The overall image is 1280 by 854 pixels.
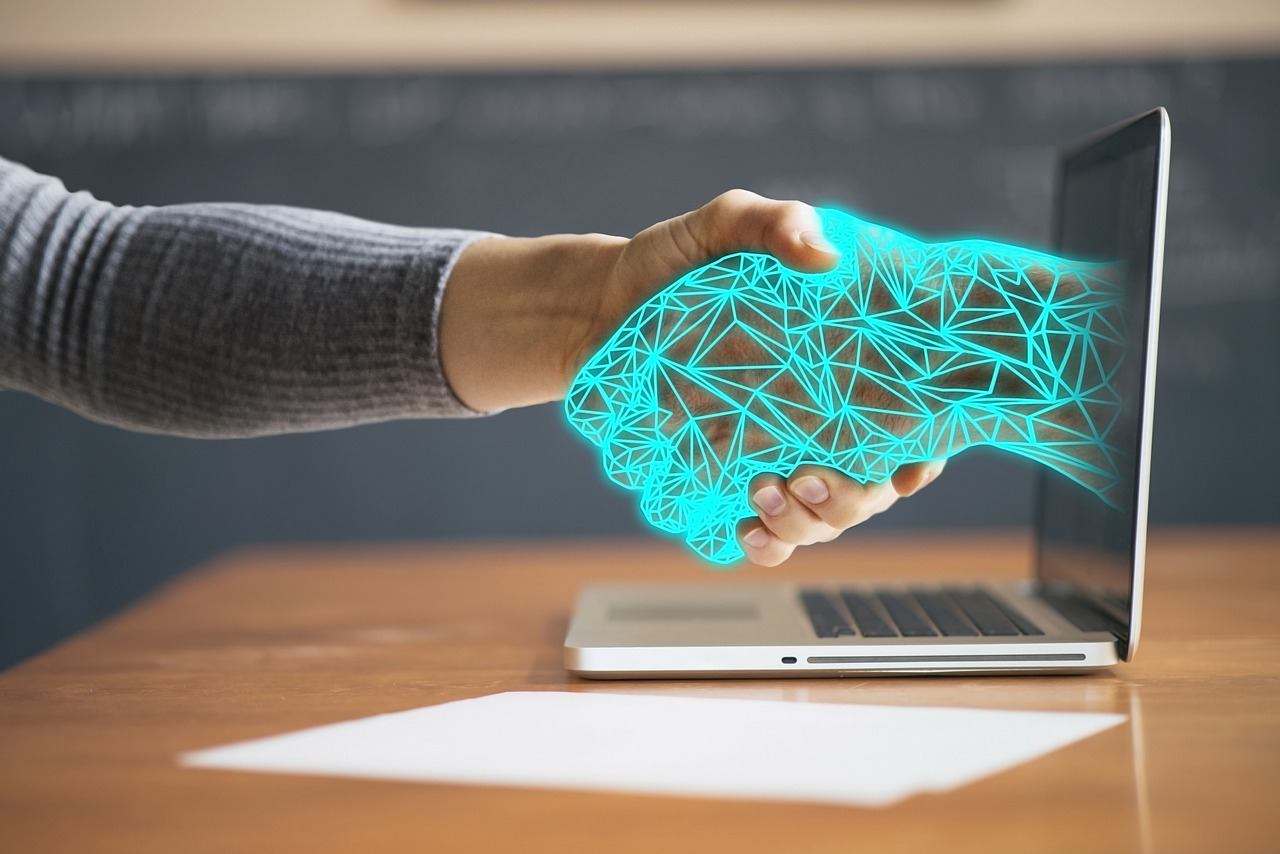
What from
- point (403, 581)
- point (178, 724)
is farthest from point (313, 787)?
point (403, 581)

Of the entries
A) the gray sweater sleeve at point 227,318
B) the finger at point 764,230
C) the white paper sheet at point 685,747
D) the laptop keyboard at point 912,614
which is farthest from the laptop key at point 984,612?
the gray sweater sleeve at point 227,318

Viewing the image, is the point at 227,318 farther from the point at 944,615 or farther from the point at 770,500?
the point at 944,615

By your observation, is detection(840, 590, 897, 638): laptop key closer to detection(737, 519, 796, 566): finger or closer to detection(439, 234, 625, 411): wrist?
detection(737, 519, 796, 566): finger

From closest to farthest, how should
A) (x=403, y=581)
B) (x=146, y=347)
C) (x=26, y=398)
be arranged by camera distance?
1. (x=146, y=347)
2. (x=403, y=581)
3. (x=26, y=398)

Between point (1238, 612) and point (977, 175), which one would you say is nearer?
point (1238, 612)

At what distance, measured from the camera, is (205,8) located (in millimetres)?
1835

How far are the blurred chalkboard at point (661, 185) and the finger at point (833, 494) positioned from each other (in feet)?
3.99

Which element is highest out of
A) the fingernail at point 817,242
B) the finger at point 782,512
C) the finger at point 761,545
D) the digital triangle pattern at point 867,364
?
the fingernail at point 817,242

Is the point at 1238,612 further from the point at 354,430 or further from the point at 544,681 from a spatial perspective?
the point at 354,430

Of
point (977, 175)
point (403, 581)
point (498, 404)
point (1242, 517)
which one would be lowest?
point (1242, 517)

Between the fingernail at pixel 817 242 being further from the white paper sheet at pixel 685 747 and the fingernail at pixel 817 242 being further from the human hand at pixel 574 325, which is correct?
the white paper sheet at pixel 685 747

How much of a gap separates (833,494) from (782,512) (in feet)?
0.10

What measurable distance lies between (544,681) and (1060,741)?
0.28 metres

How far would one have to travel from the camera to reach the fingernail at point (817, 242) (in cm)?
58
